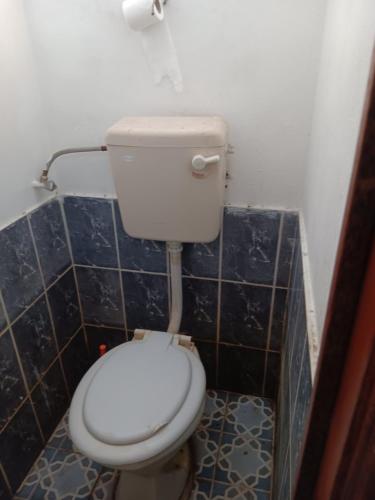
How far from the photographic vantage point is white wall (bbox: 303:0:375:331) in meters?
0.51

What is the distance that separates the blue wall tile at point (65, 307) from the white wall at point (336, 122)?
968mm

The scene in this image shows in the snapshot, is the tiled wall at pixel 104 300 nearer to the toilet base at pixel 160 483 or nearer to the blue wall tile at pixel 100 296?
the blue wall tile at pixel 100 296

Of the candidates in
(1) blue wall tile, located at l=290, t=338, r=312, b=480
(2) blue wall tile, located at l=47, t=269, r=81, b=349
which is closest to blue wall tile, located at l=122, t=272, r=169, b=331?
(2) blue wall tile, located at l=47, t=269, r=81, b=349

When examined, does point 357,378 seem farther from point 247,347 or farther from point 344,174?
point 247,347

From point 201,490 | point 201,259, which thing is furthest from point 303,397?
point 201,490

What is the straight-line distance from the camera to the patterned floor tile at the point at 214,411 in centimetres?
152

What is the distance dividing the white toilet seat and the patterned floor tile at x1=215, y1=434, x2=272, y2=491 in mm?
436

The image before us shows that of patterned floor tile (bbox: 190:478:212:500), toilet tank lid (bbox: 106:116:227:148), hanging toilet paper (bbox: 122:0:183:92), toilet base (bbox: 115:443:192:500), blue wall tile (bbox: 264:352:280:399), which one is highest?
hanging toilet paper (bbox: 122:0:183:92)

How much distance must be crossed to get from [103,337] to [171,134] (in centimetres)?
100

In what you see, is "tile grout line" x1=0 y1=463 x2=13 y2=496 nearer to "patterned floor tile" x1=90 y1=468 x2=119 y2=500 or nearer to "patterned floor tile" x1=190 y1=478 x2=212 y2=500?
"patterned floor tile" x1=90 y1=468 x2=119 y2=500

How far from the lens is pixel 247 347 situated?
4.92 ft

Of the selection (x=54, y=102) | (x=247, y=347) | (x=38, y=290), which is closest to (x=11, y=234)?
(x=38, y=290)

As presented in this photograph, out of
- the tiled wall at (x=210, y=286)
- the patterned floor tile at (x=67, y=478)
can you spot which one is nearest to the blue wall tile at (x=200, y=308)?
the tiled wall at (x=210, y=286)

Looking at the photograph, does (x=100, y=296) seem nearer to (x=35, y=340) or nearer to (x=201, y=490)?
(x=35, y=340)
